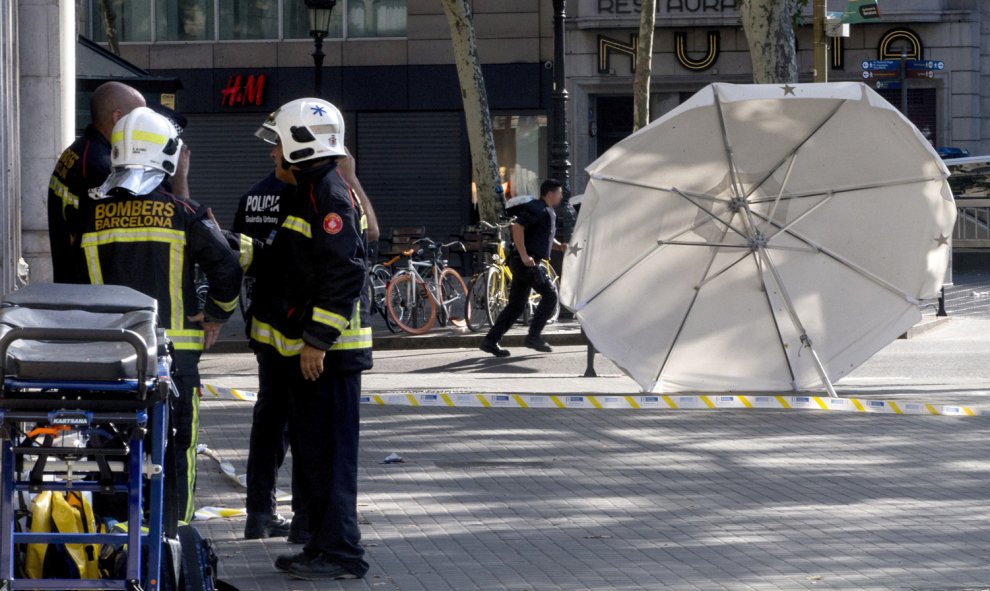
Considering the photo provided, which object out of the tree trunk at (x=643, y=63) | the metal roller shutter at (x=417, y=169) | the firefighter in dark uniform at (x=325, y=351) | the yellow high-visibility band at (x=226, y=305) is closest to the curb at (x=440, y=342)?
the tree trunk at (x=643, y=63)

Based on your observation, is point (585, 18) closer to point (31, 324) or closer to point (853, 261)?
point (853, 261)

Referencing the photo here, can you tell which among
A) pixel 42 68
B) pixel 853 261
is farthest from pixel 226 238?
pixel 853 261

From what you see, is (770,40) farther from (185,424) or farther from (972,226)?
(185,424)

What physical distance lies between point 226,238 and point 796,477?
3926 millimetres

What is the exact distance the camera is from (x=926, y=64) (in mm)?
30016

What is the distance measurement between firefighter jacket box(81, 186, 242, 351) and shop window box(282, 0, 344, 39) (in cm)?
2551

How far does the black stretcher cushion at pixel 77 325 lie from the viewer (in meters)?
4.43

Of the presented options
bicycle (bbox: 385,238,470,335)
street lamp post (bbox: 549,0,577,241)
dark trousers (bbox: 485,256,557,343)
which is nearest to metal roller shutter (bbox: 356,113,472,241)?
street lamp post (bbox: 549,0,577,241)

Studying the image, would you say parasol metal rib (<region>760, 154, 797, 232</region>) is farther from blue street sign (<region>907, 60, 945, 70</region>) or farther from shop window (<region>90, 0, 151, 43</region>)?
shop window (<region>90, 0, 151, 43</region>)

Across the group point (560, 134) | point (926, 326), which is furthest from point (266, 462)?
point (560, 134)

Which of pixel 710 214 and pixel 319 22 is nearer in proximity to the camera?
pixel 710 214

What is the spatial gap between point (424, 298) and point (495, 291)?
912mm

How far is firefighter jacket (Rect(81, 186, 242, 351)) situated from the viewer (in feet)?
19.2

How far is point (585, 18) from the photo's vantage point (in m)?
30.6
